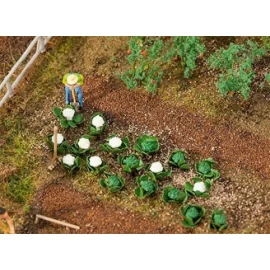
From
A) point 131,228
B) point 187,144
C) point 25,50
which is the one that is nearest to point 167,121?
point 187,144

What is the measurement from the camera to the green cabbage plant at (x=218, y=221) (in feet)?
25.6

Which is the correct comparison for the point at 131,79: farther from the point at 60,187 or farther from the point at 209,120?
the point at 60,187

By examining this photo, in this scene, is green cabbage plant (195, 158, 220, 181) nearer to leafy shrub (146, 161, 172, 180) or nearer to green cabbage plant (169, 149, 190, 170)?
green cabbage plant (169, 149, 190, 170)

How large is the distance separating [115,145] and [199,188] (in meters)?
1.24

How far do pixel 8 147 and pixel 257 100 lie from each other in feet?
11.4

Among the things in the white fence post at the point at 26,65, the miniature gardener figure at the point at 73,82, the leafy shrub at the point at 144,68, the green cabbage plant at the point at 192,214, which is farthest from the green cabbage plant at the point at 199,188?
the white fence post at the point at 26,65

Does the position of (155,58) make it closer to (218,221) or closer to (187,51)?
(187,51)

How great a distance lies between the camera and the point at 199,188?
8109mm

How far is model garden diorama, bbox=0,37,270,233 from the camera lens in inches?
318

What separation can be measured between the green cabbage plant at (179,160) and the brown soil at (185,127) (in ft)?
0.96

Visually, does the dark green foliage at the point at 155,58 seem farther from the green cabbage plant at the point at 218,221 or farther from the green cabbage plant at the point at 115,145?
the green cabbage plant at the point at 218,221

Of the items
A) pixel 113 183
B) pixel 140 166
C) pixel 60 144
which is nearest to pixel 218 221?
pixel 140 166

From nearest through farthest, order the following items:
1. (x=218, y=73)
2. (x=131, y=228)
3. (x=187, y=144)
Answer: (x=131, y=228) < (x=187, y=144) < (x=218, y=73)

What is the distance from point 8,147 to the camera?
880cm
